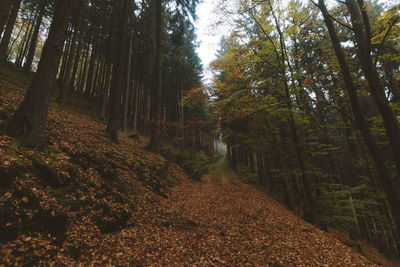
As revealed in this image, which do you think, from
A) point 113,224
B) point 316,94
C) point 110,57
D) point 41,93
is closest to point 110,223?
point 113,224

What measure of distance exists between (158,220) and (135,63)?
23540mm

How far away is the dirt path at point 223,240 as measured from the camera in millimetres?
3885

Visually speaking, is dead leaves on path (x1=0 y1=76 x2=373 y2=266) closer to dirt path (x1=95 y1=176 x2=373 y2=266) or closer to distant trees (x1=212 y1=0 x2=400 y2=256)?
dirt path (x1=95 y1=176 x2=373 y2=266)

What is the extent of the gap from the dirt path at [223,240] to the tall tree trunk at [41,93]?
3630mm

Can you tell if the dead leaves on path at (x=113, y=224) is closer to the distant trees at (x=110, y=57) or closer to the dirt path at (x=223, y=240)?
the dirt path at (x=223, y=240)

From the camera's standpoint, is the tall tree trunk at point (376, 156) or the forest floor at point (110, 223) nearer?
the forest floor at point (110, 223)

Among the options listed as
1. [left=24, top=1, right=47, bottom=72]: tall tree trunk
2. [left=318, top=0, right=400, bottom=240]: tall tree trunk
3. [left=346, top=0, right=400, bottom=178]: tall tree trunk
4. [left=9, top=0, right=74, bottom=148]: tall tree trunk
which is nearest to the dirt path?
[left=318, top=0, right=400, bottom=240]: tall tree trunk

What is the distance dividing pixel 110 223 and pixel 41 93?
4168 mm

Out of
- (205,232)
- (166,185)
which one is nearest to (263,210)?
(205,232)

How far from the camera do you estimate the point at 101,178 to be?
18.1 ft

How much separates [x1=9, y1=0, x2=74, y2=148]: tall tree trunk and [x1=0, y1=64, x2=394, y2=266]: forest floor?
13.8 inches

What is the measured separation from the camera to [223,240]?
4.86m

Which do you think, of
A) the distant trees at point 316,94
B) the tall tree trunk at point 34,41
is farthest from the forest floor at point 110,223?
the tall tree trunk at point 34,41

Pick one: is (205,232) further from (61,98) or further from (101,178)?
(61,98)
